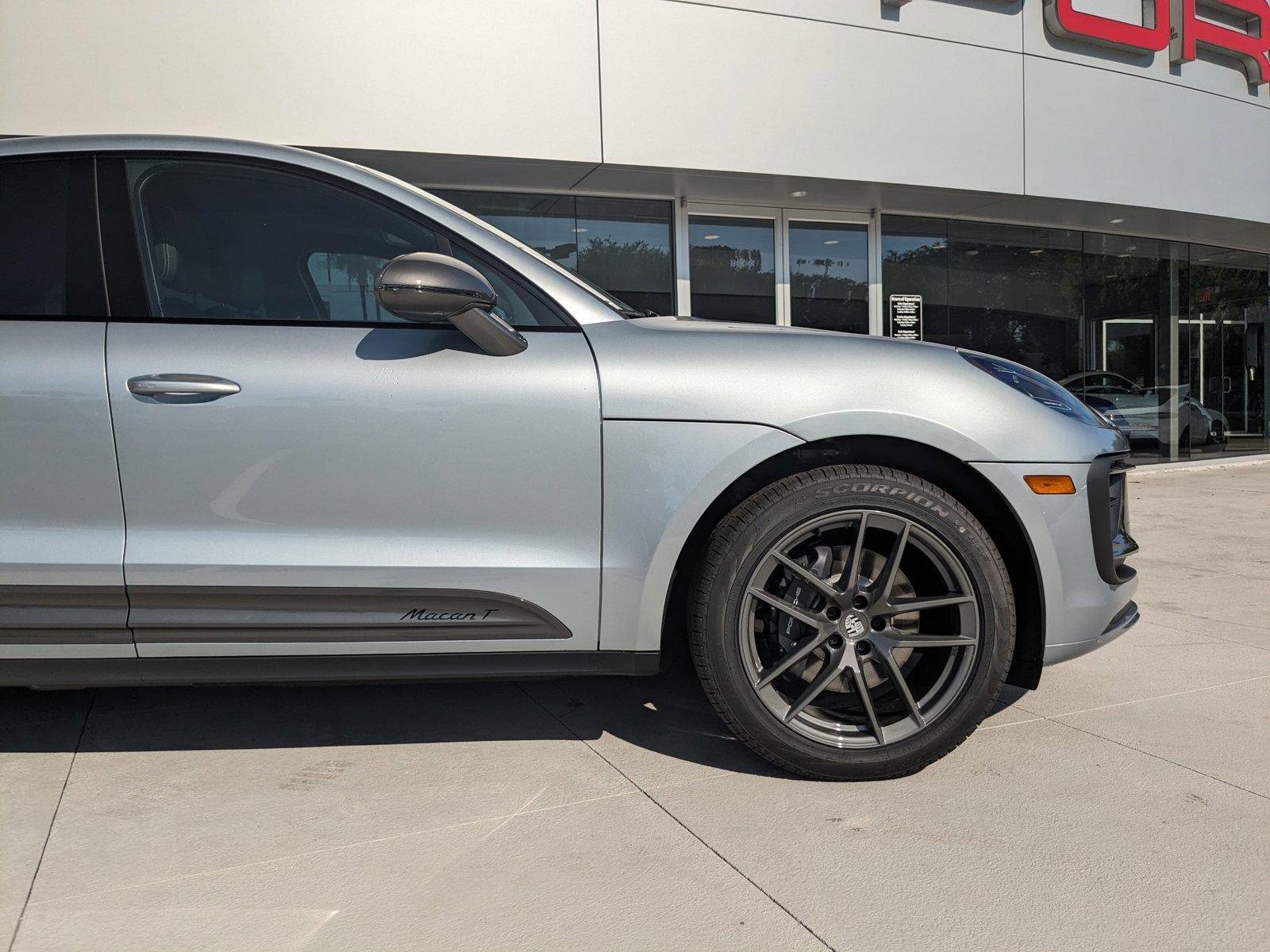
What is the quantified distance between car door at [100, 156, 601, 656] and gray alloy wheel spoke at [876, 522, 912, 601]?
0.75 m

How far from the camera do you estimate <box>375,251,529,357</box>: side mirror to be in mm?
2230

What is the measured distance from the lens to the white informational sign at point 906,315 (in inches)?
428

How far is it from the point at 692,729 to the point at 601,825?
0.69 meters

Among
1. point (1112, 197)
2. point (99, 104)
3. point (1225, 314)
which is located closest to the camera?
point (99, 104)

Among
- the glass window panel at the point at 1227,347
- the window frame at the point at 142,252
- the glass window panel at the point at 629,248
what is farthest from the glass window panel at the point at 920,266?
the window frame at the point at 142,252

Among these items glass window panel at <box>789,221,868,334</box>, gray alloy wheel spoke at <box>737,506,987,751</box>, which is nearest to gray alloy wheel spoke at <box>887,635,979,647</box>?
gray alloy wheel spoke at <box>737,506,987,751</box>

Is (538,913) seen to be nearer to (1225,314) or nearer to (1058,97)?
(1058,97)

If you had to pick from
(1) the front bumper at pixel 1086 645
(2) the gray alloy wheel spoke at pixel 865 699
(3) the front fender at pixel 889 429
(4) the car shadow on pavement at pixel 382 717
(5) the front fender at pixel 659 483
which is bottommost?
(4) the car shadow on pavement at pixel 382 717

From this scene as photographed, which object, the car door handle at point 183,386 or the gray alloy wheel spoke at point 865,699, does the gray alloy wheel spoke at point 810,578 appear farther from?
the car door handle at point 183,386

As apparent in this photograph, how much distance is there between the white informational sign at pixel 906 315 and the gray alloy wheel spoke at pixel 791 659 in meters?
8.94

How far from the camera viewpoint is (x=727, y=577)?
2.41 meters

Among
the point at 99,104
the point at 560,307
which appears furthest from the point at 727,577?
the point at 99,104

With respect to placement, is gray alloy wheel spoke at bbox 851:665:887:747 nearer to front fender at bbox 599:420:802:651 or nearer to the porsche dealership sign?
front fender at bbox 599:420:802:651

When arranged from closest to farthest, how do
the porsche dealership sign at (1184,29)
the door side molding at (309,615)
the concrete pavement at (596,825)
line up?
the concrete pavement at (596,825), the door side molding at (309,615), the porsche dealership sign at (1184,29)
